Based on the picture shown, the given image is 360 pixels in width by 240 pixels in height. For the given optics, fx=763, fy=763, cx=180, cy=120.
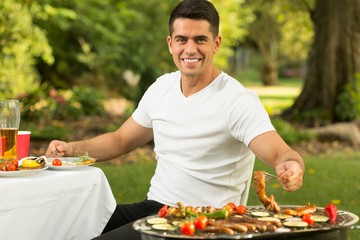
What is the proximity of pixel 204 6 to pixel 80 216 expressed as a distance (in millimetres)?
1169

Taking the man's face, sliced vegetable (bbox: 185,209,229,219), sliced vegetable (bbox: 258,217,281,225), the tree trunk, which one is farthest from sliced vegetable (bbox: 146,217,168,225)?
the tree trunk

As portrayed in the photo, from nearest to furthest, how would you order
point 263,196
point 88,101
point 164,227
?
point 164,227 → point 263,196 → point 88,101

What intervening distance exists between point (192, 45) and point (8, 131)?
37.9 inches

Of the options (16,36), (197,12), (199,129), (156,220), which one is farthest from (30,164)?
(16,36)

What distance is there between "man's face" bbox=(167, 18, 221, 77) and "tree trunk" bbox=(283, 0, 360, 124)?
11396 millimetres

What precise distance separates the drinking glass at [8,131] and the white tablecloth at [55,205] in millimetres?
185

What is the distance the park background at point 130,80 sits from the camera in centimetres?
982

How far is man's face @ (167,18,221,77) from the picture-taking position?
12.1 feet

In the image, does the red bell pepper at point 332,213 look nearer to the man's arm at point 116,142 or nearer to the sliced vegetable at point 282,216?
the sliced vegetable at point 282,216

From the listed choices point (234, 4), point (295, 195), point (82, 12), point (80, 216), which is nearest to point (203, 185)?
point (80, 216)

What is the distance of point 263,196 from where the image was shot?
10.5 feet

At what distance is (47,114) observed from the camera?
48.1 ft

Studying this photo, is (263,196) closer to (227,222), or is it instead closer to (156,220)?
(227,222)

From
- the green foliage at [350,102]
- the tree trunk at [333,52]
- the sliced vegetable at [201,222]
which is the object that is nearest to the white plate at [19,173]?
the sliced vegetable at [201,222]
